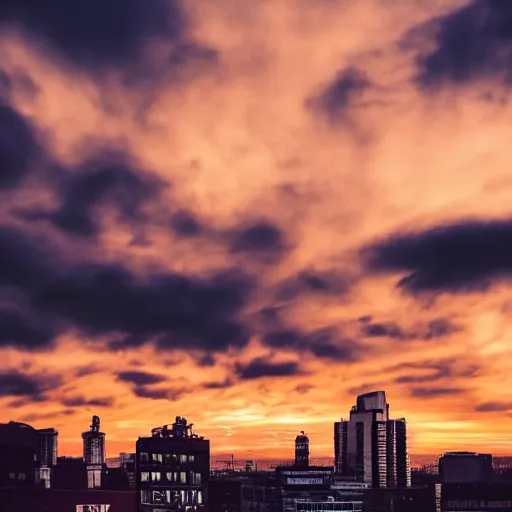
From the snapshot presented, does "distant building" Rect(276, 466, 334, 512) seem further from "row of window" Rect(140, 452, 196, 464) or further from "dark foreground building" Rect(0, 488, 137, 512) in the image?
"dark foreground building" Rect(0, 488, 137, 512)

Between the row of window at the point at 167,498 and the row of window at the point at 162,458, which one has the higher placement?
the row of window at the point at 162,458

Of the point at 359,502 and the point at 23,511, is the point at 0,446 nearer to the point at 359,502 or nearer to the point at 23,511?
the point at 23,511

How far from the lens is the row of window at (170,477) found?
631ft

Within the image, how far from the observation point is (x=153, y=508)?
189000mm

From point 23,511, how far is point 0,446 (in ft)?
48.4

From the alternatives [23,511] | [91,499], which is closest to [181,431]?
[91,499]

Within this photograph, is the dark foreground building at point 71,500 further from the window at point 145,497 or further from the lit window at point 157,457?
the lit window at point 157,457

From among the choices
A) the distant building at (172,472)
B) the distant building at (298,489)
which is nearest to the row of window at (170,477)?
the distant building at (172,472)

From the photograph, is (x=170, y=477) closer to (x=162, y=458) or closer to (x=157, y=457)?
(x=162, y=458)

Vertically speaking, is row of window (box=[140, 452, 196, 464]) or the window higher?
row of window (box=[140, 452, 196, 464])

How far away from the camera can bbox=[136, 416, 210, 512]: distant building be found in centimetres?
19088

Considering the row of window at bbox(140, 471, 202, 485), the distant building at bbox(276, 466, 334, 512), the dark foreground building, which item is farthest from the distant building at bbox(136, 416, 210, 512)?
the distant building at bbox(276, 466, 334, 512)

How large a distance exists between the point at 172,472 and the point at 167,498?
5.34 meters

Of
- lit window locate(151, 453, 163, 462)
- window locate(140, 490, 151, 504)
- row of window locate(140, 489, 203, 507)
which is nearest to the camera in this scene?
row of window locate(140, 489, 203, 507)
